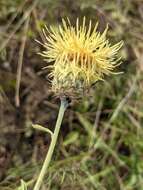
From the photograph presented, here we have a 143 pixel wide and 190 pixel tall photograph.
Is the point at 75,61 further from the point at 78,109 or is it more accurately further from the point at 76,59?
the point at 78,109

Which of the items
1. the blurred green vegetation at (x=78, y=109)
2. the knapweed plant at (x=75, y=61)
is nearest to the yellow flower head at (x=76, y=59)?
the knapweed plant at (x=75, y=61)

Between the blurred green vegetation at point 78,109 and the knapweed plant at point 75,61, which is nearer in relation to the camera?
the knapweed plant at point 75,61

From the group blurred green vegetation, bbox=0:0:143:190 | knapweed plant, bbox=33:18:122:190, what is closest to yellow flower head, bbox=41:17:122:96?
knapweed plant, bbox=33:18:122:190

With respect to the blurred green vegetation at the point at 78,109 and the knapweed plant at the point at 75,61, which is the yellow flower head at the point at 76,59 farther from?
the blurred green vegetation at the point at 78,109

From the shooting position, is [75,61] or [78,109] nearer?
[75,61]

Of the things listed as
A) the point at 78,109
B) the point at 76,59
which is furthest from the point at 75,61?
the point at 78,109
